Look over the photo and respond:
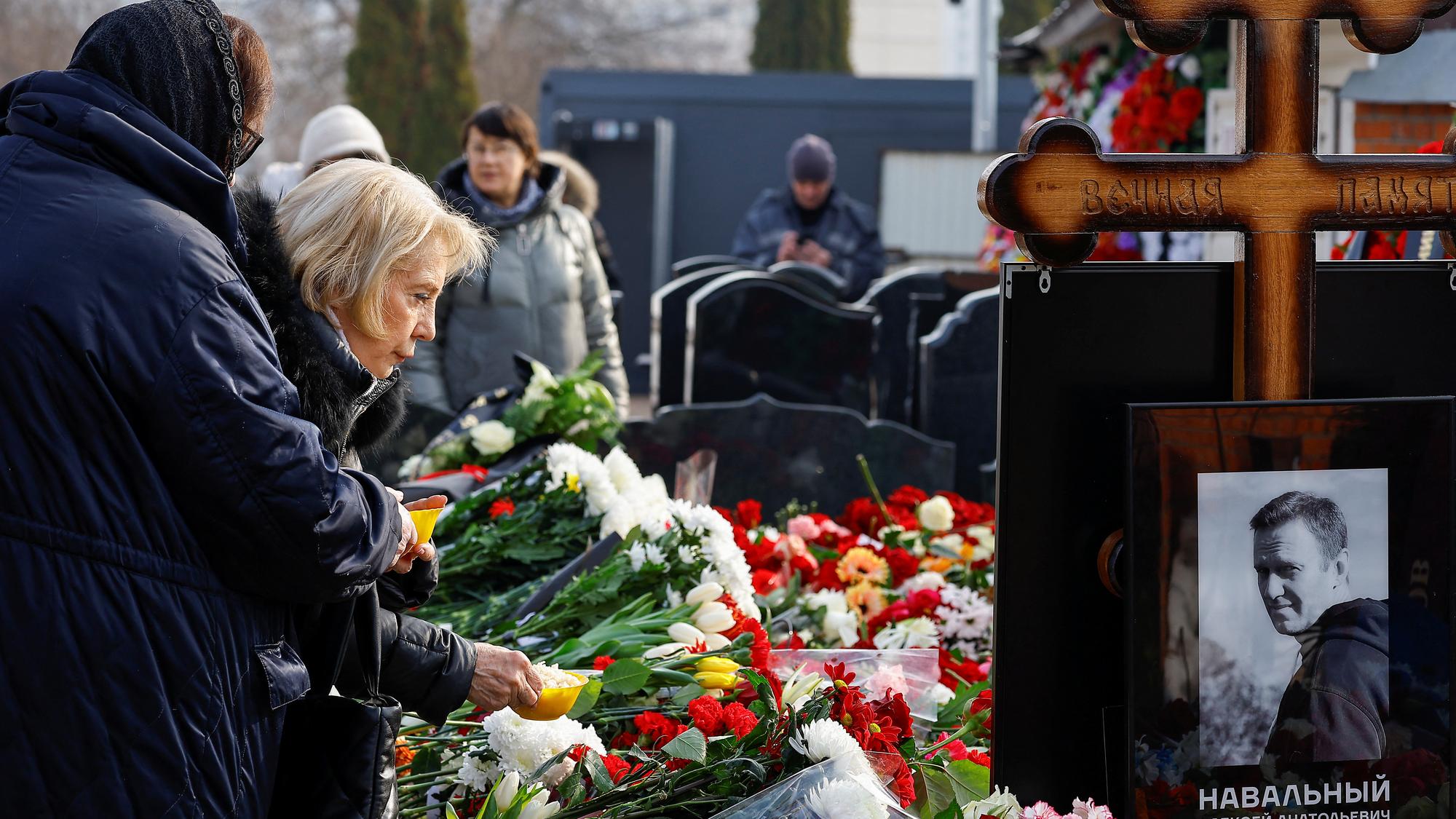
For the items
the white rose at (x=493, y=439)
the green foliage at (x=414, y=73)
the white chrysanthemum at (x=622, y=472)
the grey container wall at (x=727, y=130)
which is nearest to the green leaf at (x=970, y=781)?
the white chrysanthemum at (x=622, y=472)

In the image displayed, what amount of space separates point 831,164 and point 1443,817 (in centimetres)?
750

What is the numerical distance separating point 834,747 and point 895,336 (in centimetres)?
609

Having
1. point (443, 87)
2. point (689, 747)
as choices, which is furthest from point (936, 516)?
point (443, 87)

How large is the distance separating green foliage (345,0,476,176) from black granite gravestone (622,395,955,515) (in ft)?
47.2

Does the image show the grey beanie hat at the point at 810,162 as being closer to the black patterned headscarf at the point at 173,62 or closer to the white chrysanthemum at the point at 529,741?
the white chrysanthemum at the point at 529,741

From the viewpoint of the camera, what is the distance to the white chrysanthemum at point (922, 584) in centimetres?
344

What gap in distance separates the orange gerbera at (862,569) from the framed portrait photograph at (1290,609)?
162 cm

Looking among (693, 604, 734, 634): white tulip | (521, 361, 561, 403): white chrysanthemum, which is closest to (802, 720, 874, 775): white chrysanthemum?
(693, 604, 734, 634): white tulip

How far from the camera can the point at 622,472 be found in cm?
344

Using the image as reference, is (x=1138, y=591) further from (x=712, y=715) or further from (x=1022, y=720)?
(x=712, y=715)

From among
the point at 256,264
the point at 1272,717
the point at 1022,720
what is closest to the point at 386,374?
the point at 256,264

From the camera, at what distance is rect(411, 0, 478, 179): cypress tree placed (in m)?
18.4

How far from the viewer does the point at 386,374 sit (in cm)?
201

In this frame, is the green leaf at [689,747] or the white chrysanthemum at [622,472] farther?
the white chrysanthemum at [622,472]
